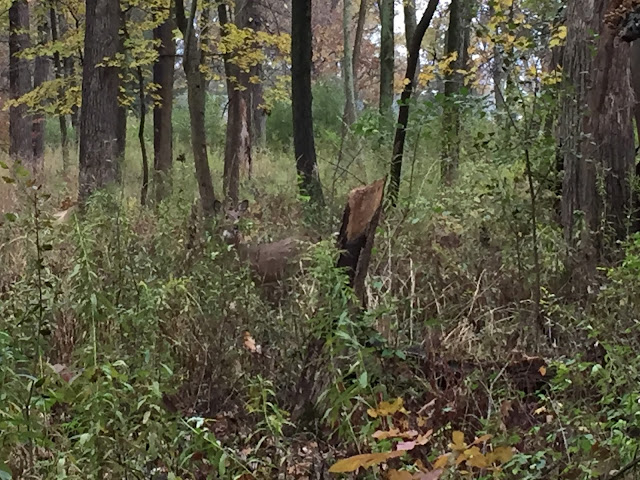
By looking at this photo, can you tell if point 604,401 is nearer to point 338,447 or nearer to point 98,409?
point 338,447

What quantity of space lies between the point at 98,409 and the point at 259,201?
19.3 ft

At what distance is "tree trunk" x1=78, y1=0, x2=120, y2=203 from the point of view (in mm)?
8219

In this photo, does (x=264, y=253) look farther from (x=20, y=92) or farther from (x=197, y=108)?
(x=20, y=92)

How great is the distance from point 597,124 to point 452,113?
104 cm

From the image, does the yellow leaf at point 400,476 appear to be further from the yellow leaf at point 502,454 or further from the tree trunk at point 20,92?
the tree trunk at point 20,92

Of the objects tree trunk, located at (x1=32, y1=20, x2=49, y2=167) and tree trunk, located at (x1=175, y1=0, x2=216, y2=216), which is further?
tree trunk, located at (x1=32, y1=20, x2=49, y2=167)

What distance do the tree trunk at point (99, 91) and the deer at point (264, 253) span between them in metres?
3.57

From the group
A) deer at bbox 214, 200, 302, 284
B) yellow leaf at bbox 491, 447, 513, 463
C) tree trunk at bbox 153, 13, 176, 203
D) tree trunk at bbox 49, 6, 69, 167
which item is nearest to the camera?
yellow leaf at bbox 491, 447, 513, 463

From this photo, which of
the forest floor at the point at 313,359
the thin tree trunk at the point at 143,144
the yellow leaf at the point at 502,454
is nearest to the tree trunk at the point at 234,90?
the thin tree trunk at the point at 143,144

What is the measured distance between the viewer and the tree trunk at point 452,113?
5.23 m

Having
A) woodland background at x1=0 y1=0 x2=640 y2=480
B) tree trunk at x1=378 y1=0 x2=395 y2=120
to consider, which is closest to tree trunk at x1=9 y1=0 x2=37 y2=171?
tree trunk at x1=378 y1=0 x2=395 y2=120

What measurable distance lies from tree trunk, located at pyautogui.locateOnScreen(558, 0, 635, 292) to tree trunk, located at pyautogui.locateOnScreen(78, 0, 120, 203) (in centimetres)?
528

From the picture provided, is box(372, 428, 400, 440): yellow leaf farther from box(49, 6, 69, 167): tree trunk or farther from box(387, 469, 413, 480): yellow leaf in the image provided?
box(49, 6, 69, 167): tree trunk

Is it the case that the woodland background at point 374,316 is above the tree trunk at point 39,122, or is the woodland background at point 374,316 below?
below
